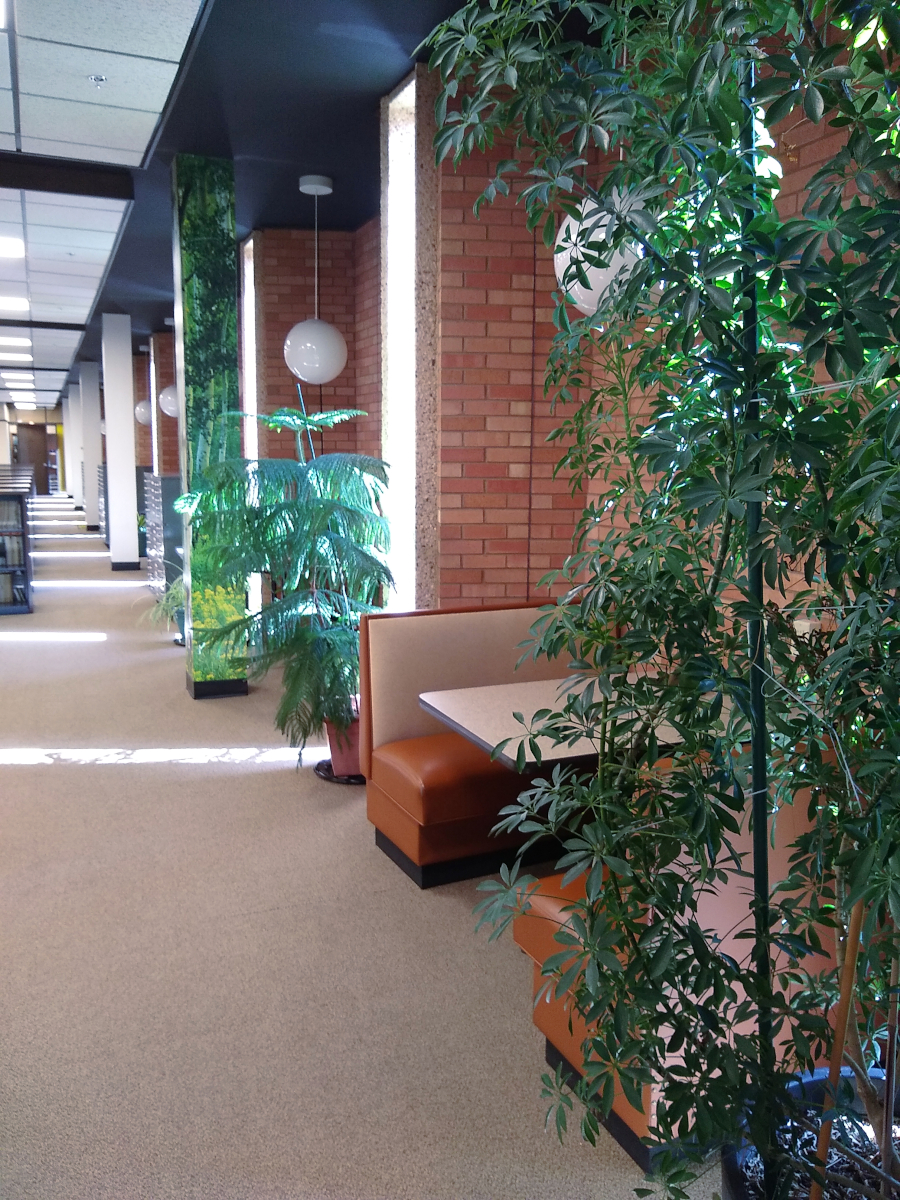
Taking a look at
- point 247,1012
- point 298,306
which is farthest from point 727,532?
point 298,306

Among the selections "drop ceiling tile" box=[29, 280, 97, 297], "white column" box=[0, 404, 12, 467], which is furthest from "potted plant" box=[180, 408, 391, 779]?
"white column" box=[0, 404, 12, 467]

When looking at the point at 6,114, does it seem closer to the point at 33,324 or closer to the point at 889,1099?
the point at 889,1099

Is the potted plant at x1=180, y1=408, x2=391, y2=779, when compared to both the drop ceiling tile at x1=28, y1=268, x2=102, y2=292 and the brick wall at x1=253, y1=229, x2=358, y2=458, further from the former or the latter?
the drop ceiling tile at x1=28, y1=268, x2=102, y2=292

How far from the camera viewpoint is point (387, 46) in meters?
3.98

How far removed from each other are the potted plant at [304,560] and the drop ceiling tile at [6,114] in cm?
210

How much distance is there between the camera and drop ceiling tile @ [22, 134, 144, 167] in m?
5.32

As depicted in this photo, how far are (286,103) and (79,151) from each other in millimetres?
1513

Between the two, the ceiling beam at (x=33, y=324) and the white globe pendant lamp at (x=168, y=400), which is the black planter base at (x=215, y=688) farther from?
the ceiling beam at (x=33, y=324)

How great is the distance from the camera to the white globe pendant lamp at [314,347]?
6055 millimetres

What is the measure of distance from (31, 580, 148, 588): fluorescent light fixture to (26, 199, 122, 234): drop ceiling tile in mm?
5102

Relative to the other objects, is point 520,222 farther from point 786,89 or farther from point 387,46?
point 786,89

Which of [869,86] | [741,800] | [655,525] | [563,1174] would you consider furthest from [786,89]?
[563,1174]

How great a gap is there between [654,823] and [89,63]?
4.37 metres

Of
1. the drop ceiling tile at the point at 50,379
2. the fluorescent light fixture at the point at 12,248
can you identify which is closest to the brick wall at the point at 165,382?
the fluorescent light fixture at the point at 12,248
